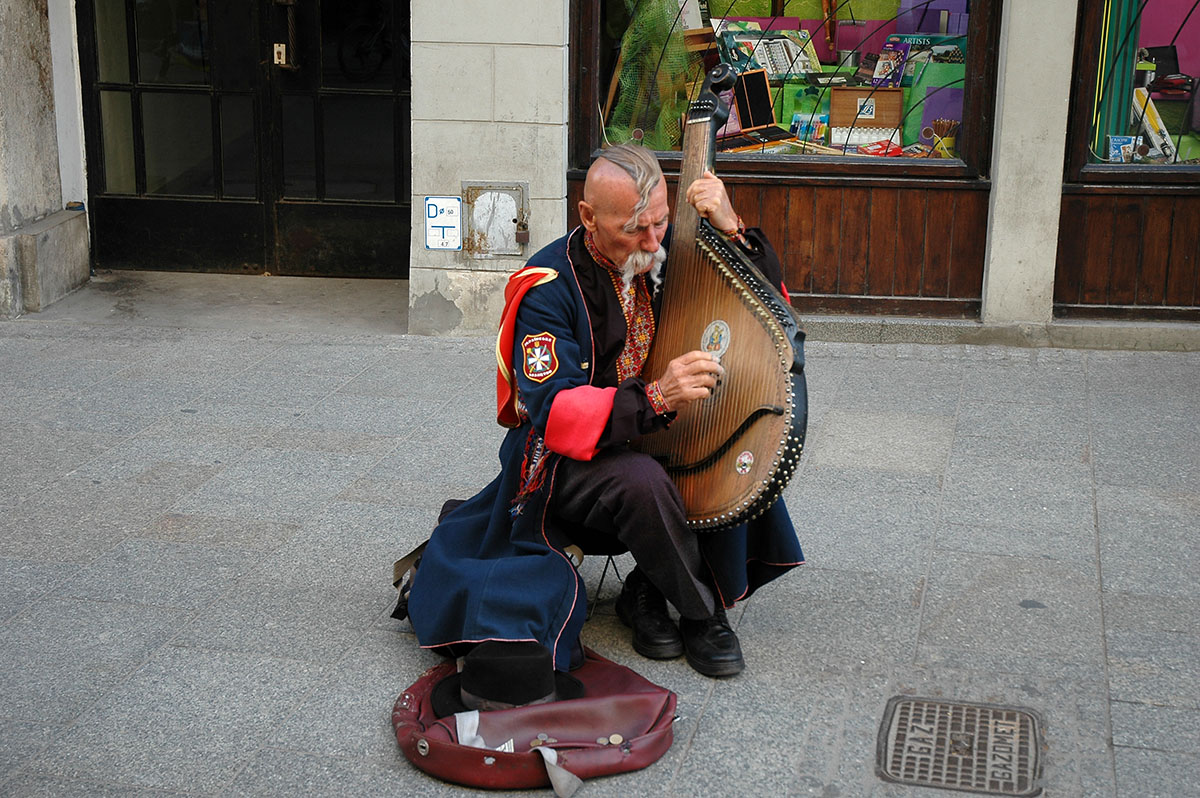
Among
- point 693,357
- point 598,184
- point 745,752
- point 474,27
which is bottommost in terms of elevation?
point 745,752

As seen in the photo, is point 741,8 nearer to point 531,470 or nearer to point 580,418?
point 531,470

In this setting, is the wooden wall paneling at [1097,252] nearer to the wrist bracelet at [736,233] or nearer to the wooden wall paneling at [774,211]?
the wooden wall paneling at [774,211]

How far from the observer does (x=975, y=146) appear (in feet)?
21.5

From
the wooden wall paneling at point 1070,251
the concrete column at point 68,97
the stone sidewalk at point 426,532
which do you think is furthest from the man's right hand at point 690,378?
the concrete column at point 68,97

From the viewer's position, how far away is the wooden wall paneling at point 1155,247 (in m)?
6.48

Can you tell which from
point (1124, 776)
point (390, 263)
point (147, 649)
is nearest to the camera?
point (1124, 776)

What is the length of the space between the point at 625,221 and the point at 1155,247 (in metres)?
4.21

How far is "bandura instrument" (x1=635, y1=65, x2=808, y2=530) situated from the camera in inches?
121

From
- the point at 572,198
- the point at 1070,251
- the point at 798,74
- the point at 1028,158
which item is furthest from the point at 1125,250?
the point at 572,198

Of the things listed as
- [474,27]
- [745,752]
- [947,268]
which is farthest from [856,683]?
[474,27]

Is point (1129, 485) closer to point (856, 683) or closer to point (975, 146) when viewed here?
point (856, 683)

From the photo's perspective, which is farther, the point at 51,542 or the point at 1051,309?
the point at 1051,309

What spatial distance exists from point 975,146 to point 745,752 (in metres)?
4.33

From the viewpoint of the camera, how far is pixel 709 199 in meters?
3.30
